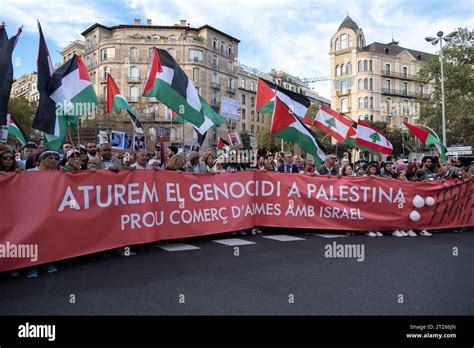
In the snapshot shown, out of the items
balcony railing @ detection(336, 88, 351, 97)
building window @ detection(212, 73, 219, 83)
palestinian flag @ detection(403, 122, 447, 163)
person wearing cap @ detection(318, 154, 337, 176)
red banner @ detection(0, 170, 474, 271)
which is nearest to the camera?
red banner @ detection(0, 170, 474, 271)

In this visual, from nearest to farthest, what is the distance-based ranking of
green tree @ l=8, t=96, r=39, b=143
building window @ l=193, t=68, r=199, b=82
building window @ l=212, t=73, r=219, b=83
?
1. green tree @ l=8, t=96, r=39, b=143
2. building window @ l=193, t=68, r=199, b=82
3. building window @ l=212, t=73, r=219, b=83

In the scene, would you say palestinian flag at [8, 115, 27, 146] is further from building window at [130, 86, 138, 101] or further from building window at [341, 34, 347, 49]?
building window at [341, 34, 347, 49]

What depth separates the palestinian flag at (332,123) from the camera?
1140 centimetres

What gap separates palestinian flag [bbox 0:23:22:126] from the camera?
5849mm

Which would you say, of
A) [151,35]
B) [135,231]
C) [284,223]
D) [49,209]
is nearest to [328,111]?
[284,223]

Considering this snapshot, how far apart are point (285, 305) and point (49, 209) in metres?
3.52

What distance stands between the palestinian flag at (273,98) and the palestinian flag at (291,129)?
9.5 inches

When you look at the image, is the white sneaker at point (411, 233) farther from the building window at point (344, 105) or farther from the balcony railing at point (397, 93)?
the balcony railing at point (397, 93)

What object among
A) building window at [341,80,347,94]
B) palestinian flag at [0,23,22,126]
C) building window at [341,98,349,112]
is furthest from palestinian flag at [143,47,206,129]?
building window at [341,98,349,112]

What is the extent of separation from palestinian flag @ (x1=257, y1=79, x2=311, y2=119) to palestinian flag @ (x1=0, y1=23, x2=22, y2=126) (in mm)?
5652

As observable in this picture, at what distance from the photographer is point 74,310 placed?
13.1 ft

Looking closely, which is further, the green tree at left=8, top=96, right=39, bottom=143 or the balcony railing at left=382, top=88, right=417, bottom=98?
the balcony railing at left=382, top=88, right=417, bottom=98

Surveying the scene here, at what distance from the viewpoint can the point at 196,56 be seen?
64250mm
